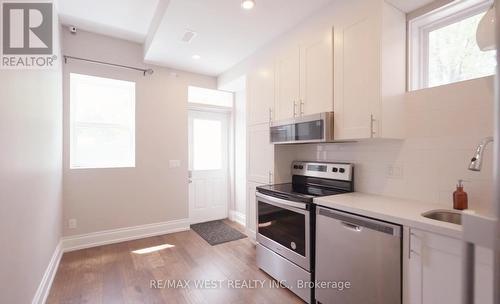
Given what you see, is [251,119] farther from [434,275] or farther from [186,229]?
[434,275]

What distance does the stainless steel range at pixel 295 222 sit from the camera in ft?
6.67

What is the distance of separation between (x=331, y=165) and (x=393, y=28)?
1.31m

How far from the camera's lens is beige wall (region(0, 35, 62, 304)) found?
55.1 inches

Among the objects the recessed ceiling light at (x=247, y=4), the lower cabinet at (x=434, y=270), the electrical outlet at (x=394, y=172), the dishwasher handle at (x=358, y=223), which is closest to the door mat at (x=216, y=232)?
the dishwasher handle at (x=358, y=223)

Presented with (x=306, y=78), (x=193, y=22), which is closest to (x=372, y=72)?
(x=306, y=78)

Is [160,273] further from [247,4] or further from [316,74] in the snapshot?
[247,4]

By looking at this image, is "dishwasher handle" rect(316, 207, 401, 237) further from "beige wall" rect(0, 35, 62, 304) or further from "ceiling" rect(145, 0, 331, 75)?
"beige wall" rect(0, 35, 62, 304)

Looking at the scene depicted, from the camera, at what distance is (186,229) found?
3889 mm

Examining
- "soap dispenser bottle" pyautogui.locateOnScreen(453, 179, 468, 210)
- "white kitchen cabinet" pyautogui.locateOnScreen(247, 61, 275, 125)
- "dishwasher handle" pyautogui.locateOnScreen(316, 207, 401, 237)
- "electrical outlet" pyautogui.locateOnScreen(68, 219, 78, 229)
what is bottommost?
"electrical outlet" pyautogui.locateOnScreen(68, 219, 78, 229)

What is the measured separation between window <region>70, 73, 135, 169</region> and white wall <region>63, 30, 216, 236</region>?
13 cm

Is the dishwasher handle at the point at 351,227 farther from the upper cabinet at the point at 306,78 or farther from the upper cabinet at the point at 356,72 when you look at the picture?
the upper cabinet at the point at 306,78

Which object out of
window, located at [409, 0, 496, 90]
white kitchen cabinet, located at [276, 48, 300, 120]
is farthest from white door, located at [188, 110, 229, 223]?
window, located at [409, 0, 496, 90]

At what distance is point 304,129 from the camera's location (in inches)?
92.6

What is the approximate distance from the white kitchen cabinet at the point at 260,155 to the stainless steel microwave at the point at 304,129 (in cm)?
18
